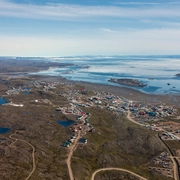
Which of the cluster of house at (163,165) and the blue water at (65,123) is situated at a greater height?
the blue water at (65,123)

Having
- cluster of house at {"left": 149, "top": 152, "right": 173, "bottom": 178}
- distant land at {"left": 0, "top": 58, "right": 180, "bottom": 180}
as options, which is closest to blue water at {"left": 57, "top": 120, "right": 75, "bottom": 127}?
distant land at {"left": 0, "top": 58, "right": 180, "bottom": 180}

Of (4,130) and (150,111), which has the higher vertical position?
(150,111)

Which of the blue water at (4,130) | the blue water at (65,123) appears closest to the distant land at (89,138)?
the blue water at (65,123)

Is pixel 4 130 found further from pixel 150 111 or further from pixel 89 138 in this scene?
pixel 150 111

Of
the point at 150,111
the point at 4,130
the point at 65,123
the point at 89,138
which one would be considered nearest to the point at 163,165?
the point at 89,138

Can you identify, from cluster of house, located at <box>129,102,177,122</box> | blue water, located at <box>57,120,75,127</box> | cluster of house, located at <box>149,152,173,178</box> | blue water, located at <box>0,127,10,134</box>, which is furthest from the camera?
cluster of house, located at <box>129,102,177,122</box>

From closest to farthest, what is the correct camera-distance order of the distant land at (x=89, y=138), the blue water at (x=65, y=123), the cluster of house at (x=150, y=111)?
the distant land at (x=89, y=138) → the blue water at (x=65, y=123) → the cluster of house at (x=150, y=111)

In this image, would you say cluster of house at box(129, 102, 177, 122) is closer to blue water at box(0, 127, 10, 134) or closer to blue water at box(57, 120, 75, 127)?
blue water at box(57, 120, 75, 127)

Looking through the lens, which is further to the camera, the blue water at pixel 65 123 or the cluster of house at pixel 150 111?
the cluster of house at pixel 150 111

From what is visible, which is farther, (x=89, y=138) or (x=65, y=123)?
(x=65, y=123)

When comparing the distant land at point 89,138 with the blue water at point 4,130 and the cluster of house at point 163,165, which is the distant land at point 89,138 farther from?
the blue water at point 4,130

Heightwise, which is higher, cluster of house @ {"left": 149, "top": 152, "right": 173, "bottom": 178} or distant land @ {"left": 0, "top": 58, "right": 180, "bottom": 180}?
distant land @ {"left": 0, "top": 58, "right": 180, "bottom": 180}

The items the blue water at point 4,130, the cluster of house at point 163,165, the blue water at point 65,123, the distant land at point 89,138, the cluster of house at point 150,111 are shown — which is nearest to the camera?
the distant land at point 89,138
